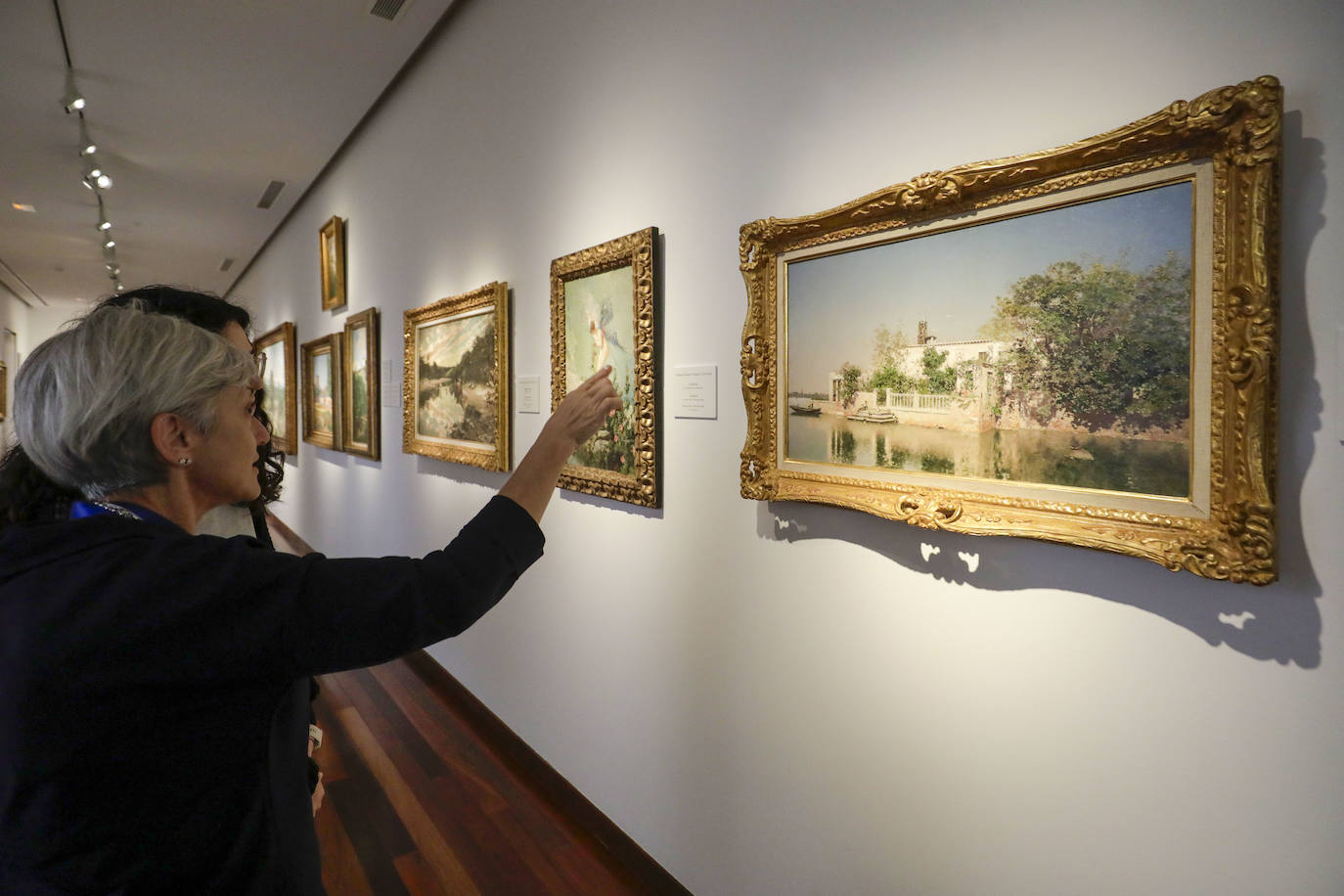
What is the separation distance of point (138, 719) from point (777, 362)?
1.70m

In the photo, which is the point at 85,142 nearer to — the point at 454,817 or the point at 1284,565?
the point at 454,817

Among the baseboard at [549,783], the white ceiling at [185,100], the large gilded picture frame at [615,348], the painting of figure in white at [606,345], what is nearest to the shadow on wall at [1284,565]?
the large gilded picture frame at [615,348]

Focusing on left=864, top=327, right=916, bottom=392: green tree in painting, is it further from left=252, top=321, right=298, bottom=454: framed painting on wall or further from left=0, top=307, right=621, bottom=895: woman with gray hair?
left=252, top=321, right=298, bottom=454: framed painting on wall

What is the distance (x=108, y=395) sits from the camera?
3.78ft

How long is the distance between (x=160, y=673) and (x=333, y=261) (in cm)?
659

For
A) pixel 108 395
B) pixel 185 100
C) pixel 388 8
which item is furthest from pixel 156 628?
pixel 185 100

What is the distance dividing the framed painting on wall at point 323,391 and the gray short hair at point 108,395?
5732 mm

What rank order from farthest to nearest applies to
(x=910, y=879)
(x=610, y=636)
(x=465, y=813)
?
1. (x=465, y=813)
2. (x=610, y=636)
3. (x=910, y=879)

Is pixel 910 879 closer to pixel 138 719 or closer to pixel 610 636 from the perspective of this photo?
pixel 610 636

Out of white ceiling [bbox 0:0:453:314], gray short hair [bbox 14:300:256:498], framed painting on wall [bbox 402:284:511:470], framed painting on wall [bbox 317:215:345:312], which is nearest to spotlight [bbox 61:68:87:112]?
white ceiling [bbox 0:0:453:314]

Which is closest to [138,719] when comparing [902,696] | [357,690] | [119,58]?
[902,696]

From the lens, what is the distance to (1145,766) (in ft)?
4.63

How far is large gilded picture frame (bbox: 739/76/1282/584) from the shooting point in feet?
3.96

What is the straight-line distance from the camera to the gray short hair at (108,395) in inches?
45.5
